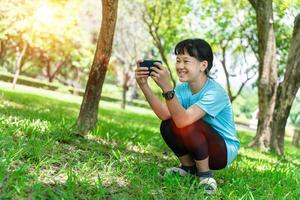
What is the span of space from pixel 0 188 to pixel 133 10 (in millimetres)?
30031

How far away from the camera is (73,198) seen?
10.7ft

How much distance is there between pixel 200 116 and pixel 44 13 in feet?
72.3

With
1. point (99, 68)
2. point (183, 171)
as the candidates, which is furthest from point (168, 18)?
point (183, 171)

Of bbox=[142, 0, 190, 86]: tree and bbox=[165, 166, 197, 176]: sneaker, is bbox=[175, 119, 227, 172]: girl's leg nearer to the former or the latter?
bbox=[165, 166, 197, 176]: sneaker

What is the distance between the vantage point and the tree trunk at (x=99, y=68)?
642 cm

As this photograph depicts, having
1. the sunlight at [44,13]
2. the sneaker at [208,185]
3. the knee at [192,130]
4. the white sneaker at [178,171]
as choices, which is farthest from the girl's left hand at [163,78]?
the sunlight at [44,13]

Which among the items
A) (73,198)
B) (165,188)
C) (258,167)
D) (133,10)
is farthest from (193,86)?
(133,10)

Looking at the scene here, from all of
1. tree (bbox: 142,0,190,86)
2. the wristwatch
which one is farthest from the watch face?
tree (bbox: 142,0,190,86)

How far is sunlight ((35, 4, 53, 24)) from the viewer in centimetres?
2438

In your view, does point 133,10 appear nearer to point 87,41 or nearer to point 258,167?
point 87,41

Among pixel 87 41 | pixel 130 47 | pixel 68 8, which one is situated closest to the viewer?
pixel 68 8

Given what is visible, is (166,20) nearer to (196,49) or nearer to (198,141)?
(196,49)

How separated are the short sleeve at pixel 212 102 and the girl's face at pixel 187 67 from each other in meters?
0.20

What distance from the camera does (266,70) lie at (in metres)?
10.7
